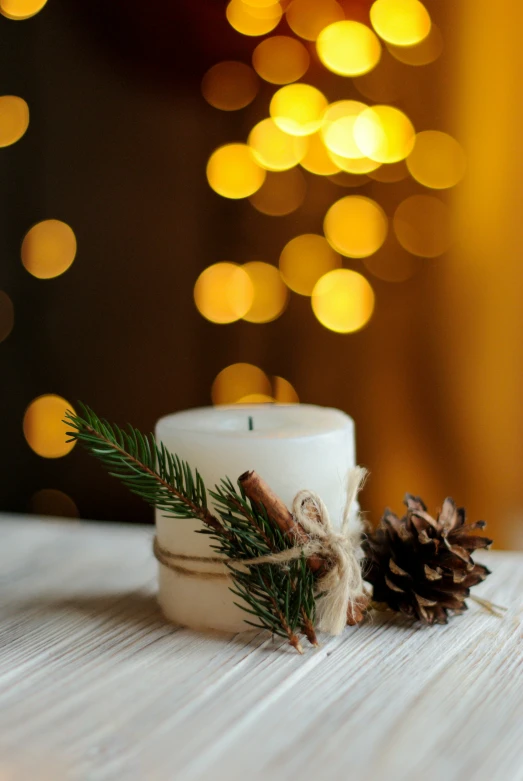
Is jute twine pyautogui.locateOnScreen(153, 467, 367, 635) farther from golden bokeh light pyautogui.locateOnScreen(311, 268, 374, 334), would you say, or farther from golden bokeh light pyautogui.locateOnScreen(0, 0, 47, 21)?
golden bokeh light pyautogui.locateOnScreen(0, 0, 47, 21)

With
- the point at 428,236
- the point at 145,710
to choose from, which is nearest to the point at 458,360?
the point at 428,236

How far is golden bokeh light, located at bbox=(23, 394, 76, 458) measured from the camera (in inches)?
34.8

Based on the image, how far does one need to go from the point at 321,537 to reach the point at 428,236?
1.36 ft

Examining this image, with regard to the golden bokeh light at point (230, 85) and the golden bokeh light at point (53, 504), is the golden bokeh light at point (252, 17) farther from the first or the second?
the golden bokeh light at point (53, 504)

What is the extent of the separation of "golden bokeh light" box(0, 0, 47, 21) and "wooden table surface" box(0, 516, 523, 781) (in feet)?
2.07

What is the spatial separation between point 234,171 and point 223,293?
0.43 ft

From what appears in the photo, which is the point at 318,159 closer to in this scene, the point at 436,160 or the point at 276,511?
the point at 436,160

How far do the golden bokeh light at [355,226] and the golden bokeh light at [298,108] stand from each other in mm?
86

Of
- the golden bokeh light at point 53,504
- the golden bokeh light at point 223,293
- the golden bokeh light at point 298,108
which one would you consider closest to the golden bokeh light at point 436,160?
the golden bokeh light at point 298,108

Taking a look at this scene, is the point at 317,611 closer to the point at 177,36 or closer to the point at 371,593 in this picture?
the point at 371,593

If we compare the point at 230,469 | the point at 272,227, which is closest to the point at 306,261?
the point at 272,227

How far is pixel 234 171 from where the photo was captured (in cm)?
82

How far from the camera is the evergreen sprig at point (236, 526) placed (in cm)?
47

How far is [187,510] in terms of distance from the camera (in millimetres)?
484
